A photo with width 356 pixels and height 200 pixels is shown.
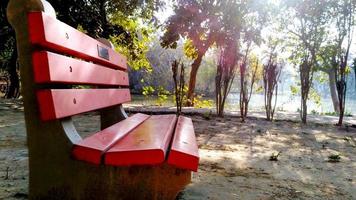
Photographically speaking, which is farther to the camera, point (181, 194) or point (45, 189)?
point (181, 194)

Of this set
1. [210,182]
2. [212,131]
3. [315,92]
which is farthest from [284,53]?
[210,182]

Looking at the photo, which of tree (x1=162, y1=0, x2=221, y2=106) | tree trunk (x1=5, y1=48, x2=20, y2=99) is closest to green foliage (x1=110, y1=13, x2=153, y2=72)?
tree (x1=162, y1=0, x2=221, y2=106)

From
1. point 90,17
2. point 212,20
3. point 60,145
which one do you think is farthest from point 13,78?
point 60,145

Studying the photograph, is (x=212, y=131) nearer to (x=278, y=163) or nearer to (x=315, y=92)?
(x=278, y=163)

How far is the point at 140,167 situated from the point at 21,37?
28.8 inches

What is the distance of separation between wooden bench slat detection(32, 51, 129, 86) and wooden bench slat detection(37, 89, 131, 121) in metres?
0.05

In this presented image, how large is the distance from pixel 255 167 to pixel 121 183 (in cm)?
174

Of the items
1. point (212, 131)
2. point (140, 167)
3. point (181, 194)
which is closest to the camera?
point (140, 167)

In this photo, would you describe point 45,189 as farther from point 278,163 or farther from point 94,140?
point 278,163

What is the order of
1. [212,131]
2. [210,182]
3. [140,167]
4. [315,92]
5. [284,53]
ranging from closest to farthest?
[140,167], [210,182], [212,131], [315,92], [284,53]

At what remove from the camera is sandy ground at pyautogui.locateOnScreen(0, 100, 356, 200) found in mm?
2277

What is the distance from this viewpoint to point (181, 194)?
6.97 feet

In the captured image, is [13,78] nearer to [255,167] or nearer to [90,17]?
[90,17]

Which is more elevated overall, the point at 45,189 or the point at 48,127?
the point at 48,127
